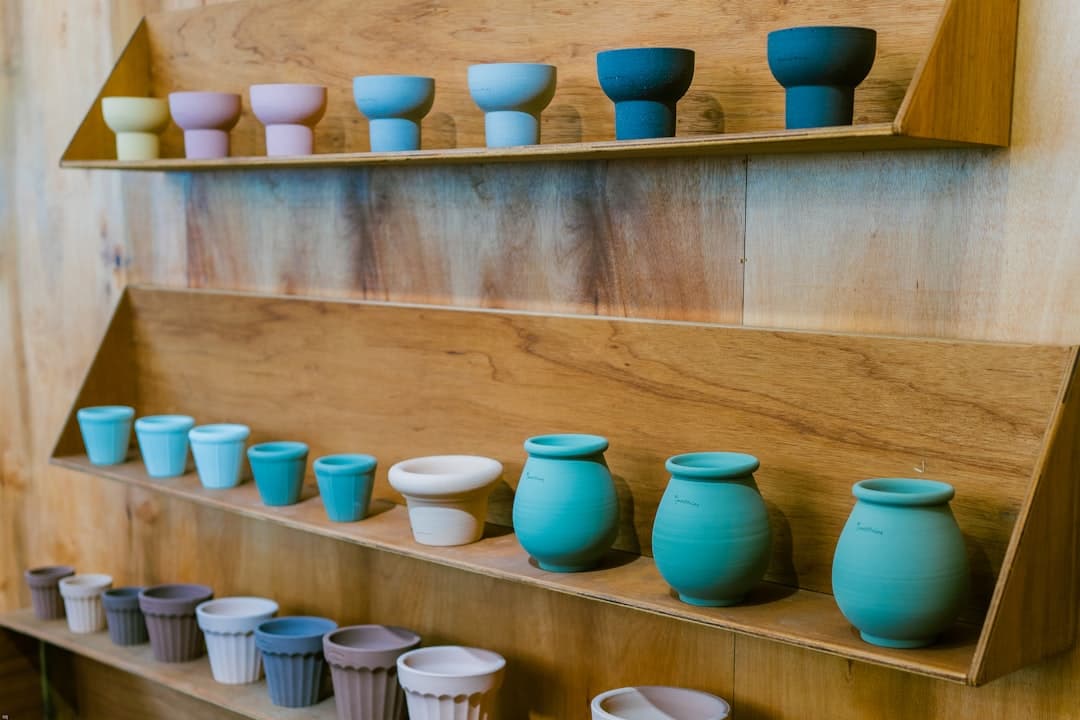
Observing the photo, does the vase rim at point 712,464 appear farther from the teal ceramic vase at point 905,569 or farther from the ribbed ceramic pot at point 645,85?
the ribbed ceramic pot at point 645,85

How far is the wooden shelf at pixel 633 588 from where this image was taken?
121 cm

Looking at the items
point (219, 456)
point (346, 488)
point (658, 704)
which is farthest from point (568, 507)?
point (219, 456)

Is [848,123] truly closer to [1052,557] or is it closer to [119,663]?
[1052,557]

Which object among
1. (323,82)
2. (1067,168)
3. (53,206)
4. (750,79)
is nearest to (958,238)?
(1067,168)

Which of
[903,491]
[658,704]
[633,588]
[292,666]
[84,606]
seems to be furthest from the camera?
[84,606]

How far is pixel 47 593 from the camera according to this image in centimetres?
231

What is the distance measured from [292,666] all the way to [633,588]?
0.65 meters

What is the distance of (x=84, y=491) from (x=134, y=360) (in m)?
0.39

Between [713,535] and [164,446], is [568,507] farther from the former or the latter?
[164,446]

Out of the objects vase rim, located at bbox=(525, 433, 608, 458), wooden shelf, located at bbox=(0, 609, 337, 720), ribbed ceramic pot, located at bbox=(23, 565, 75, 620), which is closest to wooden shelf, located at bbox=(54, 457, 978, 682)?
vase rim, located at bbox=(525, 433, 608, 458)

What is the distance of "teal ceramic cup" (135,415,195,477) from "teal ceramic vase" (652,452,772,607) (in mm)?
965

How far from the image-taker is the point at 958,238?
4.36 feet

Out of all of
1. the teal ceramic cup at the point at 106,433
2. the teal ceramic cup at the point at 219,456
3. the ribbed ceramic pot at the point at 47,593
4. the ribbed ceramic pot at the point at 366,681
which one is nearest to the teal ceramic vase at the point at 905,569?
the ribbed ceramic pot at the point at 366,681

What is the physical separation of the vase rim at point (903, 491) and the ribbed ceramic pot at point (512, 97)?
1.89 ft
